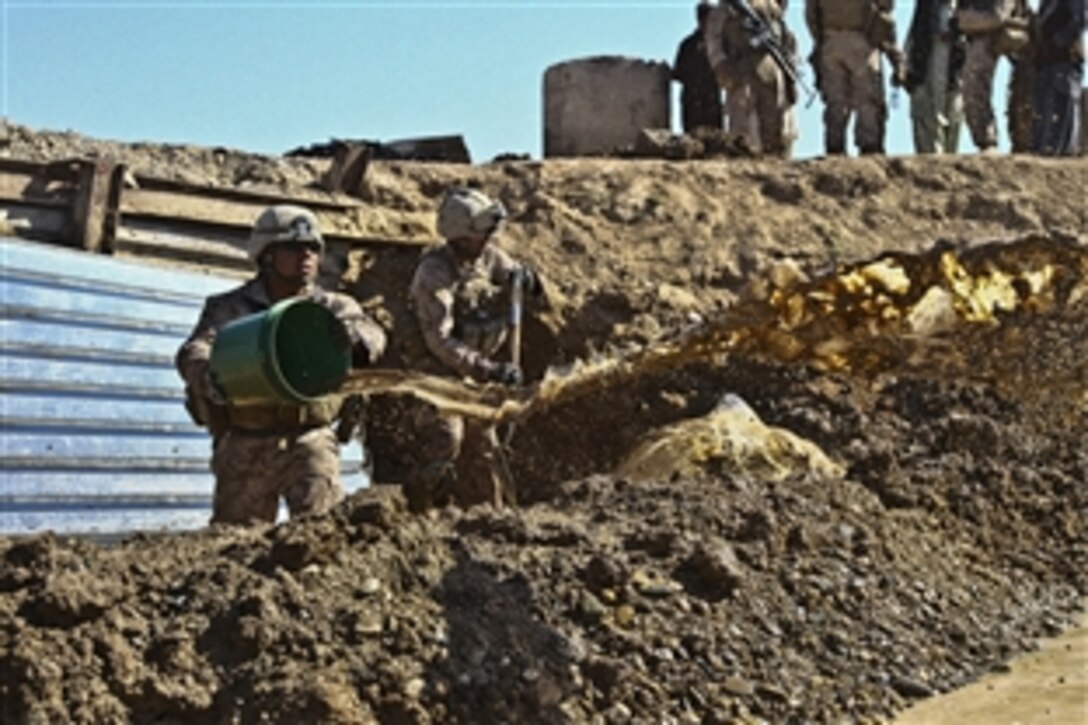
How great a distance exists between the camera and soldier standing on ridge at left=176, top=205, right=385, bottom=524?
770 cm

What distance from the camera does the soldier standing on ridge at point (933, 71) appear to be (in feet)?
50.5

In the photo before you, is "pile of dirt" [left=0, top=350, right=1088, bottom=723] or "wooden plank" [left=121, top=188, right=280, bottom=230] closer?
"pile of dirt" [left=0, top=350, right=1088, bottom=723]

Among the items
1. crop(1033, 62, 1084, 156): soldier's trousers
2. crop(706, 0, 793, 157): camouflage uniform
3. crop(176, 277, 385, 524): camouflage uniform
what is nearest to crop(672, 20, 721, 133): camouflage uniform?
crop(706, 0, 793, 157): camouflage uniform

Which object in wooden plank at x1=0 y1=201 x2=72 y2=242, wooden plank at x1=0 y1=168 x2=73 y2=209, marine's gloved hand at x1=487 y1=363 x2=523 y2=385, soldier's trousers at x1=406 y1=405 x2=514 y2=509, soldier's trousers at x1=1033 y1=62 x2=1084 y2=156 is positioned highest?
soldier's trousers at x1=1033 y1=62 x2=1084 y2=156

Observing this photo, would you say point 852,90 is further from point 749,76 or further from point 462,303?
point 462,303

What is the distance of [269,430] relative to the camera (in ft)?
25.3

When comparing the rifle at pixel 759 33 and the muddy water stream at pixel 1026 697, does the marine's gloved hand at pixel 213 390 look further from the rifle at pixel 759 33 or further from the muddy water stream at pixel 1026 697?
the rifle at pixel 759 33

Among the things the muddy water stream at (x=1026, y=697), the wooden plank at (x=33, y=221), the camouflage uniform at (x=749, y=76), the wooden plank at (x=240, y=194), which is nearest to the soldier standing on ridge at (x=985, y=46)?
the camouflage uniform at (x=749, y=76)

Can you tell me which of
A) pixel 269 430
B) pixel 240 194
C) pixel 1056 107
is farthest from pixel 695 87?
pixel 269 430

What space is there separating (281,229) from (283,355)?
2.76 feet

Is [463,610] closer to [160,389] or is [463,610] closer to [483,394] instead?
[483,394]

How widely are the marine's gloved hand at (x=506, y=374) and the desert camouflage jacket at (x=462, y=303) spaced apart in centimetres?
13

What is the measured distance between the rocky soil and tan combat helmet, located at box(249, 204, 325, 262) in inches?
47.7

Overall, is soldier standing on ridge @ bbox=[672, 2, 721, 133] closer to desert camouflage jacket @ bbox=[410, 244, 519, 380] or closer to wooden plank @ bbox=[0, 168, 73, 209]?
wooden plank @ bbox=[0, 168, 73, 209]
